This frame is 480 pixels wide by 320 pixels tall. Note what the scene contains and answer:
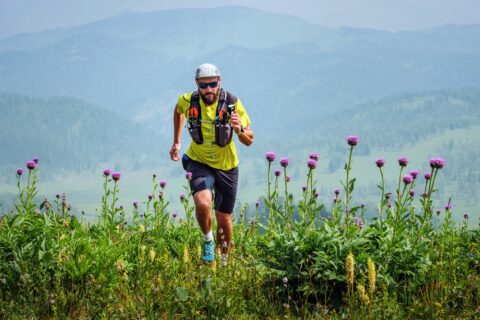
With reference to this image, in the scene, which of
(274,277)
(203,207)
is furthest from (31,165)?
(274,277)

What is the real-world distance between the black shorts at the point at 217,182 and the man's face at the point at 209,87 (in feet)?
2.76

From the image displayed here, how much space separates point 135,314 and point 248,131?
2645mm

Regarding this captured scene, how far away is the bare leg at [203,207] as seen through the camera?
6508 mm

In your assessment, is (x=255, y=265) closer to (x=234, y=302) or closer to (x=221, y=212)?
(x=234, y=302)

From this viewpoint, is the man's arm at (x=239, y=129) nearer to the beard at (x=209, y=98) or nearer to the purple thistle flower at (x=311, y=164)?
the beard at (x=209, y=98)

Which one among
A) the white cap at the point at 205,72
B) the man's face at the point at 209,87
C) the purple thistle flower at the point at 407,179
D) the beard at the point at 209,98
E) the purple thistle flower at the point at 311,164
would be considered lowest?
the purple thistle flower at the point at 407,179

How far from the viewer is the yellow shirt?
261 inches

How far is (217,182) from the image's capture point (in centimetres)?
688

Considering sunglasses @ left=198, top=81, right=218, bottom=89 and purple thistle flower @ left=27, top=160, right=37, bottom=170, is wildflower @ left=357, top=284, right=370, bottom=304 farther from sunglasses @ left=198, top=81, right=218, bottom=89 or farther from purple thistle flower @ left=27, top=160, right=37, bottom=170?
purple thistle flower @ left=27, top=160, right=37, bottom=170

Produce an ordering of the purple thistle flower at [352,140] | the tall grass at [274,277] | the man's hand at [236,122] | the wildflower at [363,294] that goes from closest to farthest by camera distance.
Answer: the wildflower at [363,294] → the tall grass at [274,277] → the purple thistle flower at [352,140] → the man's hand at [236,122]

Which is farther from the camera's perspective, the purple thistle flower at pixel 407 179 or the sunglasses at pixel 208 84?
the sunglasses at pixel 208 84

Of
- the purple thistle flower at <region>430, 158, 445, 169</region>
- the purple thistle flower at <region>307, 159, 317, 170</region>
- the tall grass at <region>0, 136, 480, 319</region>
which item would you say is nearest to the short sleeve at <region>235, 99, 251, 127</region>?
the tall grass at <region>0, 136, 480, 319</region>

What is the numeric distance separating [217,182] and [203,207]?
0.50 meters

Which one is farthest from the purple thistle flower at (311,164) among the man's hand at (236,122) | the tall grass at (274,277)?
the man's hand at (236,122)
